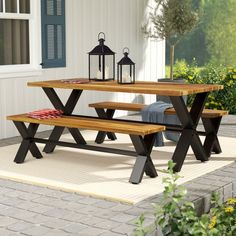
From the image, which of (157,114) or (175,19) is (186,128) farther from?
(175,19)

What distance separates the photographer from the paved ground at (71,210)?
12.1ft

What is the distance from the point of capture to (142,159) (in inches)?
192

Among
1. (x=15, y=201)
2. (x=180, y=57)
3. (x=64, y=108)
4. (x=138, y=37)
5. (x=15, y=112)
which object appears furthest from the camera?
(x=180, y=57)

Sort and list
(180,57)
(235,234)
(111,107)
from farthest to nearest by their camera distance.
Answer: (180,57)
(111,107)
(235,234)

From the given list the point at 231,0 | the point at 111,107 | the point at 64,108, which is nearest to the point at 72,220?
the point at 64,108

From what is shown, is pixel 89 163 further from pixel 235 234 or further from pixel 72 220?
pixel 235 234

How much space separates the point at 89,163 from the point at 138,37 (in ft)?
13.9

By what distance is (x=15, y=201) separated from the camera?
4.31m

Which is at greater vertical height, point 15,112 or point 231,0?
point 231,0

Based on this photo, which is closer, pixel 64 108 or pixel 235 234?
pixel 235 234

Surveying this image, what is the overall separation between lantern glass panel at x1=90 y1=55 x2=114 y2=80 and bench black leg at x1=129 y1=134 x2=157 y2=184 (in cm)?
122

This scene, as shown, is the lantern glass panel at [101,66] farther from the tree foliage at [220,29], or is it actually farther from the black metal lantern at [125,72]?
the tree foliage at [220,29]

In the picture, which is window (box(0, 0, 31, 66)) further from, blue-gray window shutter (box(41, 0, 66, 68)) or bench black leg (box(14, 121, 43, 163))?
bench black leg (box(14, 121, 43, 163))

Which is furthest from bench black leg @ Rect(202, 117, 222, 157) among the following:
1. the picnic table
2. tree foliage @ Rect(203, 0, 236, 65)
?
tree foliage @ Rect(203, 0, 236, 65)
